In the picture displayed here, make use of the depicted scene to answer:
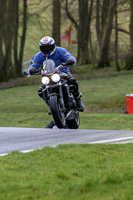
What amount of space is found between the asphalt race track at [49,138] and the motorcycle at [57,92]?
0.62 metres

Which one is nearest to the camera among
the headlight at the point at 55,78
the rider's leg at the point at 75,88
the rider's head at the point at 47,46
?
the headlight at the point at 55,78

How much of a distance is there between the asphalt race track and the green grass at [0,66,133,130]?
4.99 meters

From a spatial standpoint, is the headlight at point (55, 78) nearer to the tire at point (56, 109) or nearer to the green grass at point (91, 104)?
the tire at point (56, 109)

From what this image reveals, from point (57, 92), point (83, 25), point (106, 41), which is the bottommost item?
point (83, 25)

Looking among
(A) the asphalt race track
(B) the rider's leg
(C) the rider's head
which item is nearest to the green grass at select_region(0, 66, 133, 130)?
(B) the rider's leg

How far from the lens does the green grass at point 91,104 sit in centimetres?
1703

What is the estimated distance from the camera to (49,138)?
31.1 ft

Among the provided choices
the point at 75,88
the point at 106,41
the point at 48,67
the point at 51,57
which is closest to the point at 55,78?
the point at 48,67

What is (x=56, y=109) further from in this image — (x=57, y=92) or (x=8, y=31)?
(x=8, y=31)

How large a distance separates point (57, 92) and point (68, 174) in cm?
555

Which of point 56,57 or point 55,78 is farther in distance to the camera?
point 56,57

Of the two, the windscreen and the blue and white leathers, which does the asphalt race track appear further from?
the blue and white leathers

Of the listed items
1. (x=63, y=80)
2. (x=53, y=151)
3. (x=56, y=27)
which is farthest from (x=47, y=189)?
(x=56, y=27)

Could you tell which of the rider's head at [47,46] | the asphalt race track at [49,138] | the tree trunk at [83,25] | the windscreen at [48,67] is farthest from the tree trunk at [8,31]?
the asphalt race track at [49,138]
